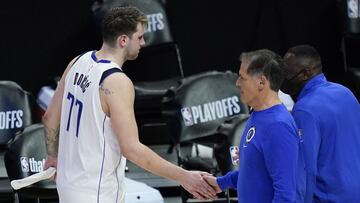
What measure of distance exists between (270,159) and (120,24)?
961mm

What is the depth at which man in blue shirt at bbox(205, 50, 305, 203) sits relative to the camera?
3.79 m

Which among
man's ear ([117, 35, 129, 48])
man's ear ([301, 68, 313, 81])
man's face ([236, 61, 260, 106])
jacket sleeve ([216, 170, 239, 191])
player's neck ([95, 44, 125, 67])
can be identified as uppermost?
man's ear ([117, 35, 129, 48])

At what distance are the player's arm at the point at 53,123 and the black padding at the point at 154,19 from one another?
2.69m

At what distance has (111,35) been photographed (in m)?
4.18

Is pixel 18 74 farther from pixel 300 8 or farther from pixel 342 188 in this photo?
pixel 342 188

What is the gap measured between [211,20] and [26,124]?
215 centimetres

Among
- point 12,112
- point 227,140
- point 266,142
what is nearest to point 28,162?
point 12,112

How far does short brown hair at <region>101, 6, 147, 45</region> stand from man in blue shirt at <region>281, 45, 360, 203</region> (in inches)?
34.2

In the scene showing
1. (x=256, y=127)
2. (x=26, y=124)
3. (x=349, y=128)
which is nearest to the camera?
(x=256, y=127)

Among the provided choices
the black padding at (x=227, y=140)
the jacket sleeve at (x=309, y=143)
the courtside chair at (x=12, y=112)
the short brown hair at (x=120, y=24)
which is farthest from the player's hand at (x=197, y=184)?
the courtside chair at (x=12, y=112)

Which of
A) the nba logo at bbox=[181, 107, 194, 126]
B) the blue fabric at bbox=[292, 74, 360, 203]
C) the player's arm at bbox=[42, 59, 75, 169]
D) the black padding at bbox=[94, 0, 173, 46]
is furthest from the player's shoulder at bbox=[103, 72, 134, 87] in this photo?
the black padding at bbox=[94, 0, 173, 46]

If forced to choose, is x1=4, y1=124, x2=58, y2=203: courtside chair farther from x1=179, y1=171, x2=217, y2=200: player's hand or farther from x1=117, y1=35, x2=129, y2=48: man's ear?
x1=117, y1=35, x2=129, y2=48: man's ear

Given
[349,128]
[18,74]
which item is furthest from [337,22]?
[349,128]

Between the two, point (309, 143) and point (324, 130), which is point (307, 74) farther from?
point (309, 143)
